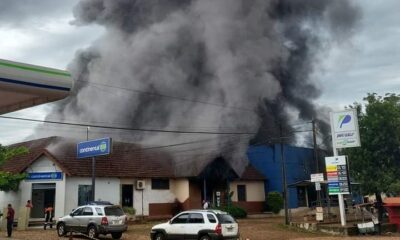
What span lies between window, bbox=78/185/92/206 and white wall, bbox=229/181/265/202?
529 inches

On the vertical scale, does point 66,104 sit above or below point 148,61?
below

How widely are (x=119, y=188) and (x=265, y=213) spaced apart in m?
14.8

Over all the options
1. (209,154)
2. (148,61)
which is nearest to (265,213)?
(209,154)

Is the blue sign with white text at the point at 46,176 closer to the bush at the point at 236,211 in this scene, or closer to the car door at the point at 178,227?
the bush at the point at 236,211

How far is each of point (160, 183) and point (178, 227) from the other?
18.9 metres

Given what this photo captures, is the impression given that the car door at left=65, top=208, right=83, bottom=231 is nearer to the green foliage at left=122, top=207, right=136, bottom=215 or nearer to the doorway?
the green foliage at left=122, top=207, right=136, bottom=215

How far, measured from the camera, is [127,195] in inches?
1394

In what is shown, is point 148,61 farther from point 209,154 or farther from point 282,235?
point 282,235

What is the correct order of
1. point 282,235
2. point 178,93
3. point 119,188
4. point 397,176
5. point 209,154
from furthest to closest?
point 178,93 → point 209,154 → point 119,188 → point 397,176 → point 282,235

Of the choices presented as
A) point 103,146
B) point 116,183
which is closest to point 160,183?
point 116,183

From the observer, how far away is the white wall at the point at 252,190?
4153 cm

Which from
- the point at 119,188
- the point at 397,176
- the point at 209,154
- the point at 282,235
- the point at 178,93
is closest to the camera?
the point at 282,235

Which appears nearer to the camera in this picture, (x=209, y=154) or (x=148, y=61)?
(x=209, y=154)

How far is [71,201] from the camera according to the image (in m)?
31.9
